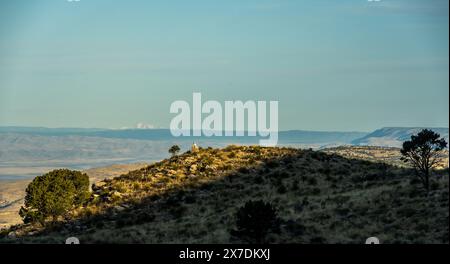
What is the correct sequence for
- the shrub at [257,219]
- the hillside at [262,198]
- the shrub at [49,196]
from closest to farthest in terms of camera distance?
the shrub at [257,219] < the hillside at [262,198] < the shrub at [49,196]

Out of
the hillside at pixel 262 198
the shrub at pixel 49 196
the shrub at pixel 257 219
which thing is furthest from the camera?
the shrub at pixel 49 196

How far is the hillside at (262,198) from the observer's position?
1721 inches

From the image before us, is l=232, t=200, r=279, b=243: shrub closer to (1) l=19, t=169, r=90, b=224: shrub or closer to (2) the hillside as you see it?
(2) the hillside

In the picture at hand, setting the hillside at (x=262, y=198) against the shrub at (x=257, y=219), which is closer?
the shrub at (x=257, y=219)

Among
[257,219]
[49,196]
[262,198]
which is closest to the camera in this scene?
[257,219]

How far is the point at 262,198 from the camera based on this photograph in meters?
62.7

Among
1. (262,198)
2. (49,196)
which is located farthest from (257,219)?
(49,196)

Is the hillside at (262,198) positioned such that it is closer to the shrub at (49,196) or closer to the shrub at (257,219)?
the shrub at (49,196)

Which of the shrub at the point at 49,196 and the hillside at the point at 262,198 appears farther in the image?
the shrub at the point at 49,196

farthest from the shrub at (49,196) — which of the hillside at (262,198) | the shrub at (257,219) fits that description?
the shrub at (257,219)

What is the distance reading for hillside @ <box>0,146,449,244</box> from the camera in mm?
43719

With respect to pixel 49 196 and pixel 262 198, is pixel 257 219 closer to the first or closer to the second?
pixel 262 198

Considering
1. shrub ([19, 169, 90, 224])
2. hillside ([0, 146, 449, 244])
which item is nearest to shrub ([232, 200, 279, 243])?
hillside ([0, 146, 449, 244])

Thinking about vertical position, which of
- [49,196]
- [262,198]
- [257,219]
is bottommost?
[262,198]
